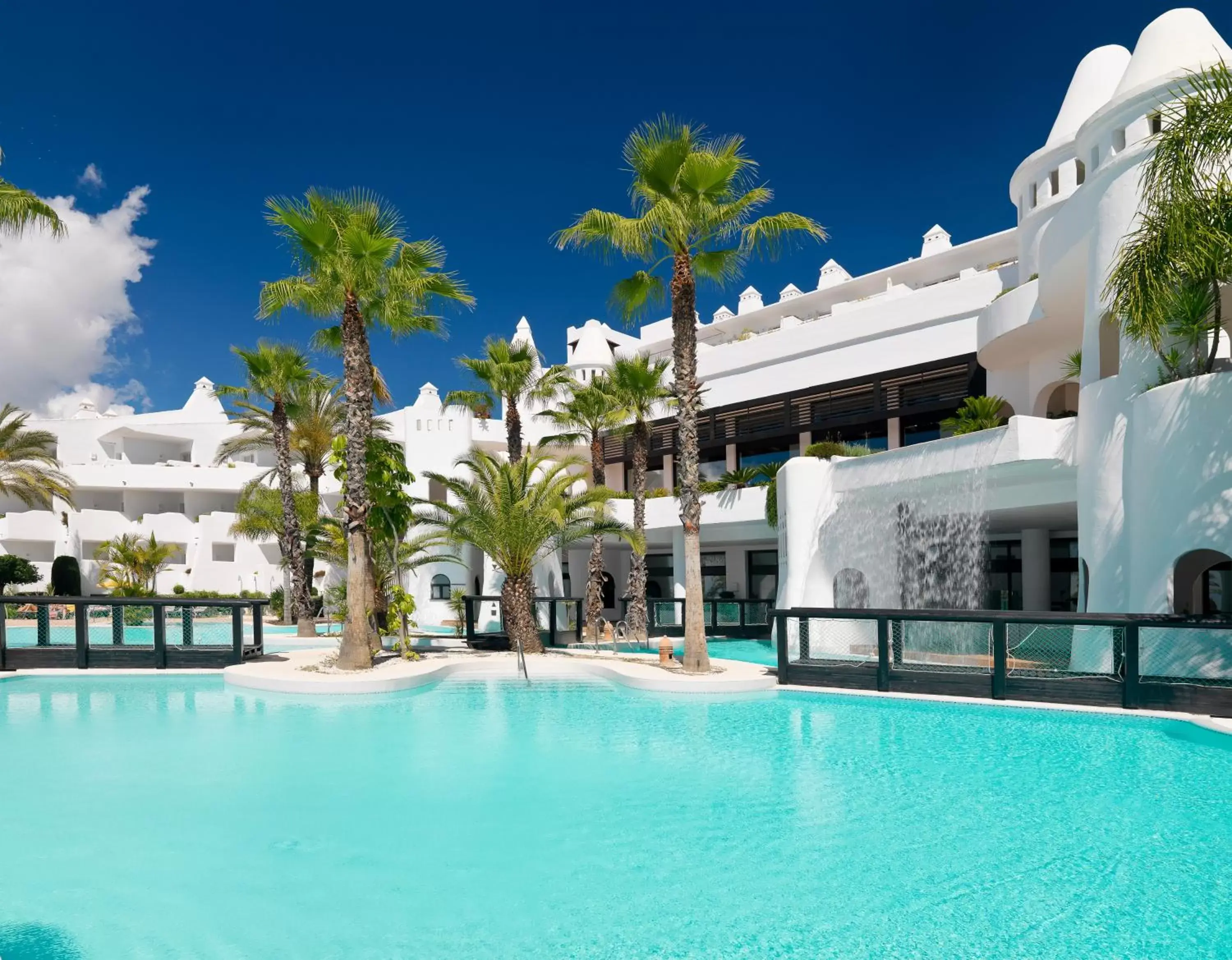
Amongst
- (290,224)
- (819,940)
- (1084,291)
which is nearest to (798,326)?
(1084,291)

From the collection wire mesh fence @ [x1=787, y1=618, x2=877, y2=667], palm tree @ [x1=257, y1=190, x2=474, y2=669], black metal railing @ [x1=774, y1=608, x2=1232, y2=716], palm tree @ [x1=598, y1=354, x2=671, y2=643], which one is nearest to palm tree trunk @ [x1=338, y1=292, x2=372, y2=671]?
palm tree @ [x1=257, y1=190, x2=474, y2=669]

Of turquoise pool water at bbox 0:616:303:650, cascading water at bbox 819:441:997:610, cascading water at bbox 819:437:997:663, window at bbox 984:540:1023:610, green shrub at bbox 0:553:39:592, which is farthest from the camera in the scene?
green shrub at bbox 0:553:39:592

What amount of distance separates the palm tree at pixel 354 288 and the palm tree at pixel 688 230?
366 cm

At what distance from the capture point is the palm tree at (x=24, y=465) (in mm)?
32406

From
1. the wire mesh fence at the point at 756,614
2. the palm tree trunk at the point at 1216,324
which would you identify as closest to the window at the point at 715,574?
the wire mesh fence at the point at 756,614

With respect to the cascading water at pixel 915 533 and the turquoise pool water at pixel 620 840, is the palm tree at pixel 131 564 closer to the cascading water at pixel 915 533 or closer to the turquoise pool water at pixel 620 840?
the turquoise pool water at pixel 620 840

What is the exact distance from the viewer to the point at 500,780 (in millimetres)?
8852

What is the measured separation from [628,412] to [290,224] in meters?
10.3

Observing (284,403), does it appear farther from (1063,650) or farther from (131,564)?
(1063,650)

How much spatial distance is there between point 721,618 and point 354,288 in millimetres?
14117

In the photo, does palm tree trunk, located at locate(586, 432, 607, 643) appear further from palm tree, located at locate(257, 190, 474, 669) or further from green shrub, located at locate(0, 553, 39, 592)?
green shrub, located at locate(0, 553, 39, 592)

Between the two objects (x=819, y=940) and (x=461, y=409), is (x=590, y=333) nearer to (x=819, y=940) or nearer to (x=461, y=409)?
(x=461, y=409)

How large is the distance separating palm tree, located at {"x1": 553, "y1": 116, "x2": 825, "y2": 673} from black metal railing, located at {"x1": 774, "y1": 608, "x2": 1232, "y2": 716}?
7.83 feet

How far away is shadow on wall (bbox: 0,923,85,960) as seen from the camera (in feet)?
15.9
